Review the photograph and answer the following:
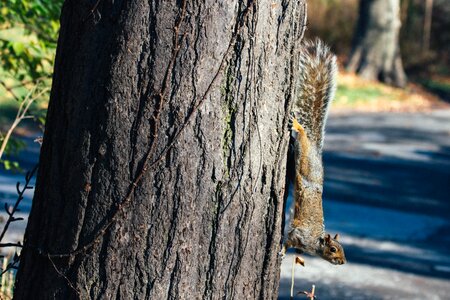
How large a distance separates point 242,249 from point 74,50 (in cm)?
79

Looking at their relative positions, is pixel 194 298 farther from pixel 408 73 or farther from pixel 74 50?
pixel 408 73

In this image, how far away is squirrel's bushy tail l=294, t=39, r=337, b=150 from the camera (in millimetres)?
4359

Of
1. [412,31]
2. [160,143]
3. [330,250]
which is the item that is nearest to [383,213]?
[330,250]

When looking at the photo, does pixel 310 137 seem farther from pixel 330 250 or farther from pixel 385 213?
pixel 385 213

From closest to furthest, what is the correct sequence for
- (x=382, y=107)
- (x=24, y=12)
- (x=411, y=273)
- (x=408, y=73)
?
1. (x=24, y=12)
2. (x=411, y=273)
3. (x=382, y=107)
4. (x=408, y=73)

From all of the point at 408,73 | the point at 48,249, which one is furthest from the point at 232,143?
the point at 408,73

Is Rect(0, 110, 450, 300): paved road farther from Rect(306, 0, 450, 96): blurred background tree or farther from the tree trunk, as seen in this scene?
Rect(306, 0, 450, 96): blurred background tree

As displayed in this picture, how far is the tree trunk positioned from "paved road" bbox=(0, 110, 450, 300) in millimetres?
7310

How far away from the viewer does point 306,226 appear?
182 inches

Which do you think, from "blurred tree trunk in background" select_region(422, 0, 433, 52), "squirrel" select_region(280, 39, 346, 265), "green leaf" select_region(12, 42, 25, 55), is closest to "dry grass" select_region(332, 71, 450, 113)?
"blurred tree trunk in background" select_region(422, 0, 433, 52)

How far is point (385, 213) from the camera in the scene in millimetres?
9344

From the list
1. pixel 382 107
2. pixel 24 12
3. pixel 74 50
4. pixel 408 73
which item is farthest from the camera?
pixel 408 73

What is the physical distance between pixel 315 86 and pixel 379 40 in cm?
1899

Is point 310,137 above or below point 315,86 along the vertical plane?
below
